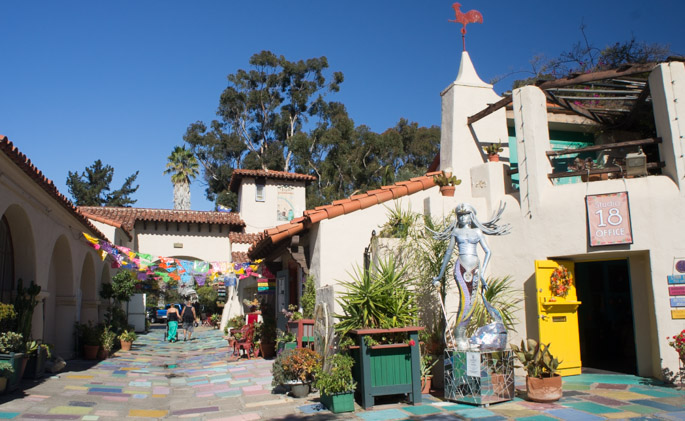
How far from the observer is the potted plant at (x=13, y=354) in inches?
306

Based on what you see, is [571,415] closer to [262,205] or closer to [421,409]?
[421,409]

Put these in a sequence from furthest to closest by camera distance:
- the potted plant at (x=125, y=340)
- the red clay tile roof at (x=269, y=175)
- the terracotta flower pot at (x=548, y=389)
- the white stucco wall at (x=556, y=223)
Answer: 1. the red clay tile roof at (x=269, y=175)
2. the potted plant at (x=125, y=340)
3. the white stucco wall at (x=556, y=223)
4. the terracotta flower pot at (x=548, y=389)

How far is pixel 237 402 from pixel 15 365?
347 centimetres

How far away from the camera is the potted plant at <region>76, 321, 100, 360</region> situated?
13.5 metres

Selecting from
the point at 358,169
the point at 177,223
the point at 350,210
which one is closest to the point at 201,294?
the point at 177,223

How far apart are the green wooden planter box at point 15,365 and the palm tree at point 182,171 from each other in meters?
28.0

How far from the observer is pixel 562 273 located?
369 inches

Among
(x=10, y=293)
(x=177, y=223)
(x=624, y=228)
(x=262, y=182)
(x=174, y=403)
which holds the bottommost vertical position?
(x=174, y=403)

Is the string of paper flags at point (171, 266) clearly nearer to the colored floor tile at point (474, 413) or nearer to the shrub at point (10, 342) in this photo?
the shrub at point (10, 342)

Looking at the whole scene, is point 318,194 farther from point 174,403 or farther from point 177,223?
point 174,403

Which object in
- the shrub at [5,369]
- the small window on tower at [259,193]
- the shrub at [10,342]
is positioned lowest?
the shrub at [5,369]

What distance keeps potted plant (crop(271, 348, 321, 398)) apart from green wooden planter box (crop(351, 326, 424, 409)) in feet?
2.58

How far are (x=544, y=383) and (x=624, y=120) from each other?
24.4 feet

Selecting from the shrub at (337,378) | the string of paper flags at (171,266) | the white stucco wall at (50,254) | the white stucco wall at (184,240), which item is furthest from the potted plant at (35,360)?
the white stucco wall at (184,240)
